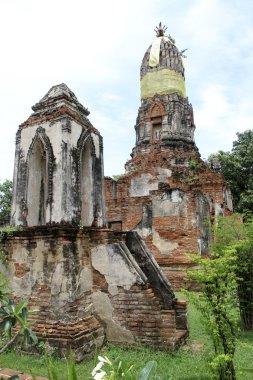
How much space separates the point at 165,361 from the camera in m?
4.67

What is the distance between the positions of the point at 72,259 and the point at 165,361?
74.7 inches

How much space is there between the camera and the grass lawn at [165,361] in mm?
4238

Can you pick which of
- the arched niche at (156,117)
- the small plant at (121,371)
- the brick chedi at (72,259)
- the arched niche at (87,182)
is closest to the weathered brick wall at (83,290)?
the brick chedi at (72,259)

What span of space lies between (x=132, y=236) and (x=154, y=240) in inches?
301

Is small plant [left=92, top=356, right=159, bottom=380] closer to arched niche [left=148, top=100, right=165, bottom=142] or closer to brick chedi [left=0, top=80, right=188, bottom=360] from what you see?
brick chedi [left=0, top=80, right=188, bottom=360]

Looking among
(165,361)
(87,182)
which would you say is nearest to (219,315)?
(165,361)

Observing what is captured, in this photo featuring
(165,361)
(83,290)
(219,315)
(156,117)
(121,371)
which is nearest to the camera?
(121,371)

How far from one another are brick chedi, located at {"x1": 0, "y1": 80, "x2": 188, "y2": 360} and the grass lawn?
0.58 ft

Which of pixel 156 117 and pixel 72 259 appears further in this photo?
pixel 156 117

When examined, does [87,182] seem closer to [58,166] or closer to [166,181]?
[58,166]

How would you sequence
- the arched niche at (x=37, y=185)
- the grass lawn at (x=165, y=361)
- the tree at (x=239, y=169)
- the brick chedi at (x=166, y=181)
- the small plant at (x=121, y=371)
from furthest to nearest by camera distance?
1. the tree at (x=239, y=169)
2. the brick chedi at (x=166, y=181)
3. the arched niche at (x=37, y=185)
4. the grass lawn at (x=165, y=361)
5. the small plant at (x=121, y=371)

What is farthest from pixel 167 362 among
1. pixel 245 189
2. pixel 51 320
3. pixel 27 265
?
pixel 245 189

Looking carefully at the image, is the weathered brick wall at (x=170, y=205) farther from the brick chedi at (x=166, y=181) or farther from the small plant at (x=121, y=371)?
the small plant at (x=121, y=371)

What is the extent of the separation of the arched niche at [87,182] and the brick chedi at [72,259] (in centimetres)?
2
